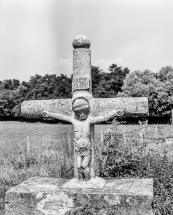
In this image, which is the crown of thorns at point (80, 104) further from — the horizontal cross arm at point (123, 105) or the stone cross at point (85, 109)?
the horizontal cross arm at point (123, 105)

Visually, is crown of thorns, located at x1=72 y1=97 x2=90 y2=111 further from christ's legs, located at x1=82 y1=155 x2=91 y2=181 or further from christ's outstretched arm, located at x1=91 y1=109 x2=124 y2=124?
christ's legs, located at x1=82 y1=155 x2=91 y2=181

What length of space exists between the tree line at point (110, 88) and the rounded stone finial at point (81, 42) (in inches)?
1304

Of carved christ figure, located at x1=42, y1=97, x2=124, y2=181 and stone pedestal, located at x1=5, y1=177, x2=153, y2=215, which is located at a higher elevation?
carved christ figure, located at x1=42, y1=97, x2=124, y2=181

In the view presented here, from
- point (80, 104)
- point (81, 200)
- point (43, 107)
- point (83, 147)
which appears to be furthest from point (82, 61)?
point (81, 200)

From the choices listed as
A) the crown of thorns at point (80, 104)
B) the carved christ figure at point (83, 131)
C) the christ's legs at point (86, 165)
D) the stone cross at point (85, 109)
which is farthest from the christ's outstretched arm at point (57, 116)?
the christ's legs at point (86, 165)

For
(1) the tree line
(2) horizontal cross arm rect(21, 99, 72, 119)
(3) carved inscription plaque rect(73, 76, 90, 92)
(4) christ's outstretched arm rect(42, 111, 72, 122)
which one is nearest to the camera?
(3) carved inscription plaque rect(73, 76, 90, 92)

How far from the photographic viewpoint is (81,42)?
483cm

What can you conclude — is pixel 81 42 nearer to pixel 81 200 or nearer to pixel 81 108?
pixel 81 108

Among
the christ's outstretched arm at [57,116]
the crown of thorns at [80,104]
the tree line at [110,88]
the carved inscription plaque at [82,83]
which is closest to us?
the crown of thorns at [80,104]

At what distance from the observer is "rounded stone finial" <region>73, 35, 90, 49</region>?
15.8ft

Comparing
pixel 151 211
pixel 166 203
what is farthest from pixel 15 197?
pixel 166 203

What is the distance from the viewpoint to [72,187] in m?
4.66

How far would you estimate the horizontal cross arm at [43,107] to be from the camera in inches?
200

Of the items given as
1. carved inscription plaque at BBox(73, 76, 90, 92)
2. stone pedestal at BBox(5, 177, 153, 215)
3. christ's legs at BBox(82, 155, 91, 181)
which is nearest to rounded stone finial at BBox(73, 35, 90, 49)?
carved inscription plaque at BBox(73, 76, 90, 92)
